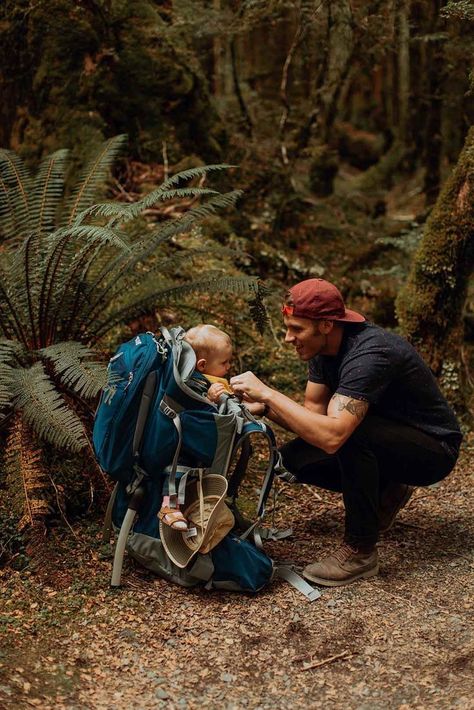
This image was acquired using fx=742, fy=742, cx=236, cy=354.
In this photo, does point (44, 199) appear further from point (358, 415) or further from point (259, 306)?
point (358, 415)

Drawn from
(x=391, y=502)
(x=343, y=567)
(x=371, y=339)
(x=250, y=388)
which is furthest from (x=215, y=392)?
(x=391, y=502)

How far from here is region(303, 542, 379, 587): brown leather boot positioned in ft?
10.9

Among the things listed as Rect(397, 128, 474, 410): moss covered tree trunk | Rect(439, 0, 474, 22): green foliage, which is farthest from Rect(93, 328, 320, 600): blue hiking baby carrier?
Rect(397, 128, 474, 410): moss covered tree trunk

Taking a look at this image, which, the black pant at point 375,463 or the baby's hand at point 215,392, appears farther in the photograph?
the black pant at point 375,463

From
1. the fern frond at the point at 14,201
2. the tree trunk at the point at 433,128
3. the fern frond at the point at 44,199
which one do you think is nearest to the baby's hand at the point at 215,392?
the fern frond at the point at 44,199

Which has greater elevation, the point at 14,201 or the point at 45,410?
the point at 14,201

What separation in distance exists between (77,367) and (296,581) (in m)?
1.36

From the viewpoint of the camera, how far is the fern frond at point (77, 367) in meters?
3.13

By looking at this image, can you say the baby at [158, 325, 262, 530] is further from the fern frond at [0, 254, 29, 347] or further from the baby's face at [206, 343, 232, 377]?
the fern frond at [0, 254, 29, 347]

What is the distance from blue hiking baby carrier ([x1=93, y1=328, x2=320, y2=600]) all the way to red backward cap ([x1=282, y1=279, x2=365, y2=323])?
483 mm

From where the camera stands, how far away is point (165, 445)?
308 cm

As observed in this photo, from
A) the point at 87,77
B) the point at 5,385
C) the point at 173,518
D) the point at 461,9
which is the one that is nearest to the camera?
the point at 173,518

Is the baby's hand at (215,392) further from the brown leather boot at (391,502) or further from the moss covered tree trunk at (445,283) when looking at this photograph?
the moss covered tree trunk at (445,283)

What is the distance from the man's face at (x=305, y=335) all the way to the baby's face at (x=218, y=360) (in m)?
0.27
